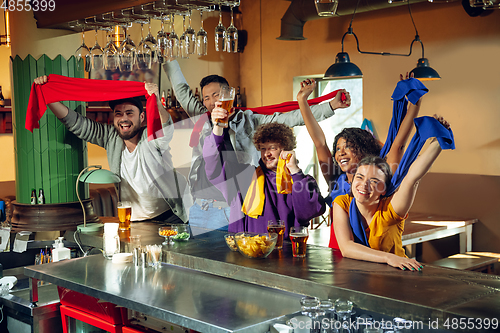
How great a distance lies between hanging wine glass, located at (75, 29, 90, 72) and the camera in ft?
10.7

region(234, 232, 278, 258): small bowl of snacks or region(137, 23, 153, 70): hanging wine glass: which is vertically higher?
region(137, 23, 153, 70): hanging wine glass

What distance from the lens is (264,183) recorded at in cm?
273

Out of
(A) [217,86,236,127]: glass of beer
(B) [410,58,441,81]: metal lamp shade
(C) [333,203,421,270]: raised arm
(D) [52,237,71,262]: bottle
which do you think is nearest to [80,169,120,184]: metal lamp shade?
(D) [52,237,71,262]: bottle

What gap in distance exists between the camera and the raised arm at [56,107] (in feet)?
11.1

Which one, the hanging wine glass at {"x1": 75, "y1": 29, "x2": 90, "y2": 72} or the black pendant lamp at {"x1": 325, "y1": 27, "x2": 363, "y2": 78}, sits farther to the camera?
the black pendant lamp at {"x1": 325, "y1": 27, "x2": 363, "y2": 78}

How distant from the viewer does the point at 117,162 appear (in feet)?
12.0

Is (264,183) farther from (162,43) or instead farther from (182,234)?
(162,43)

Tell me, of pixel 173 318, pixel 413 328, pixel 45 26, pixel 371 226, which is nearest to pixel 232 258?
pixel 173 318

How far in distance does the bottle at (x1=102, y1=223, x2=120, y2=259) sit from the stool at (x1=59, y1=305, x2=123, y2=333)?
1.05ft

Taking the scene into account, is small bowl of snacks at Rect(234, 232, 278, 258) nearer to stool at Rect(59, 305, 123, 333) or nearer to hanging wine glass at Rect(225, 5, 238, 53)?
stool at Rect(59, 305, 123, 333)

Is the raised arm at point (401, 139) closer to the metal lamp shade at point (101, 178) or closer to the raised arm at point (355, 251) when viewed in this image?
the raised arm at point (355, 251)

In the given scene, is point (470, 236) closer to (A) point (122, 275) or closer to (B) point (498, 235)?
(B) point (498, 235)

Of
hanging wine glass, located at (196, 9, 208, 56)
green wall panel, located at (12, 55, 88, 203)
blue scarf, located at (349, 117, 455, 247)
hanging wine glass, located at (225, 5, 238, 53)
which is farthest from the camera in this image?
green wall panel, located at (12, 55, 88, 203)

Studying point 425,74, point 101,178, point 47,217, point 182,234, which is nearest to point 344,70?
point 425,74
